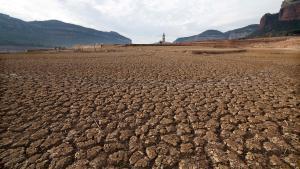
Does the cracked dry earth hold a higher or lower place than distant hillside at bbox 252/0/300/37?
lower

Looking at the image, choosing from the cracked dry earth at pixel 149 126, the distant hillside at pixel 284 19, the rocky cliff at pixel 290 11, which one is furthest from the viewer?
the rocky cliff at pixel 290 11

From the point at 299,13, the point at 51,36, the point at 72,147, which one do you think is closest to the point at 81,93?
the point at 72,147

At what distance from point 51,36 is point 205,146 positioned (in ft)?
709

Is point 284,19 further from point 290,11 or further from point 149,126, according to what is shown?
point 149,126

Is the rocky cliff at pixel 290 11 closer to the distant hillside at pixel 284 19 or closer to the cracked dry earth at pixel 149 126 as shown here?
the distant hillside at pixel 284 19

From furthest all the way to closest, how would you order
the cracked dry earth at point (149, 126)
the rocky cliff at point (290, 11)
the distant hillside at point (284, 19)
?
the rocky cliff at point (290, 11) → the distant hillside at point (284, 19) → the cracked dry earth at point (149, 126)

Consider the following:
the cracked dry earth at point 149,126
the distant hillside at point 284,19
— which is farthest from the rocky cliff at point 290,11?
the cracked dry earth at point 149,126

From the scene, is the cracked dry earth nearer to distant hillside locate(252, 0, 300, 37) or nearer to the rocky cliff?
distant hillside locate(252, 0, 300, 37)

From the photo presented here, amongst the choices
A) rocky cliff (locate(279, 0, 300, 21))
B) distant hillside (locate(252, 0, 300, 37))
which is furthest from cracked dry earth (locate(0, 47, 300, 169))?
rocky cliff (locate(279, 0, 300, 21))

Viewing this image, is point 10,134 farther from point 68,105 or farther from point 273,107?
point 273,107

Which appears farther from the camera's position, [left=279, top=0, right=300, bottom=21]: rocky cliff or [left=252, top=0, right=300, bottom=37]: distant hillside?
[left=279, top=0, right=300, bottom=21]: rocky cliff

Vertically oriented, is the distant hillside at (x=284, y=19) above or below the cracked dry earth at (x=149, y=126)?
above

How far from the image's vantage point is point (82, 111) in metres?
4.09

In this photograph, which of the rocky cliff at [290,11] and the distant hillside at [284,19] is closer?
the distant hillside at [284,19]
